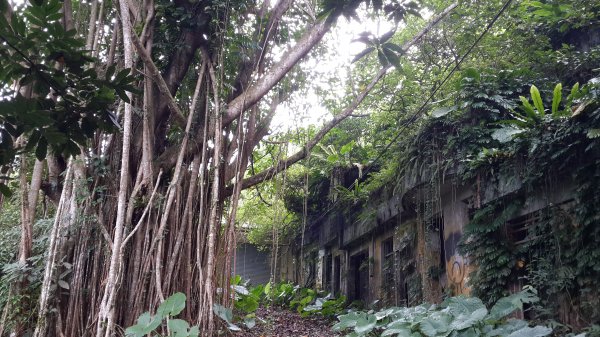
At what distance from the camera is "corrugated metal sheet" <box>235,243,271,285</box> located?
14.9 meters

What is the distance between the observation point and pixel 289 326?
27.5 ft

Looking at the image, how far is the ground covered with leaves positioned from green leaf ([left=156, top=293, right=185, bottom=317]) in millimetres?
1684

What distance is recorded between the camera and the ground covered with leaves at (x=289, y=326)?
22.9 feet

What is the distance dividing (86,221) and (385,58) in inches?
128

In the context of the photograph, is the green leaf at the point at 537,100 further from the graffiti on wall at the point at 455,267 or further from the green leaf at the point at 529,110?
the graffiti on wall at the point at 455,267

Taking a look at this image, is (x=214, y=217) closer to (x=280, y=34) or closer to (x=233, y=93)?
(x=233, y=93)

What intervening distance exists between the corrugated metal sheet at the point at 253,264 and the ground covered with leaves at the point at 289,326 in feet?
14.9

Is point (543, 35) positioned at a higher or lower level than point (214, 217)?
higher

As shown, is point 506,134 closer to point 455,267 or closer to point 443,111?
point 443,111

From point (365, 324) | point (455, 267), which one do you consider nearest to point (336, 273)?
point (455, 267)

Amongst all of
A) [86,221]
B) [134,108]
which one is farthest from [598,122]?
[86,221]

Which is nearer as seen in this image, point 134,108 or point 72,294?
point 72,294

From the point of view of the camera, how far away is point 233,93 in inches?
238

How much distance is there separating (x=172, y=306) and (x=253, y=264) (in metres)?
10.8
